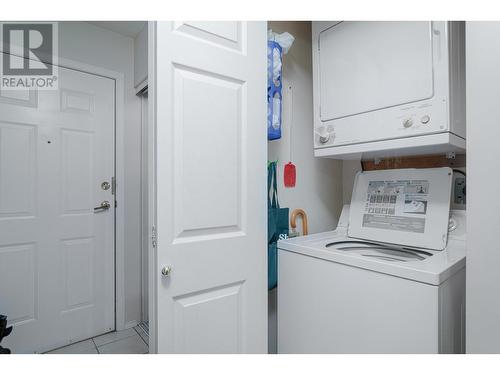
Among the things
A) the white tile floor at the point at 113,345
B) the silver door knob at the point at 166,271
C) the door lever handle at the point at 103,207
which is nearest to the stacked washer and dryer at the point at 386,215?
the silver door knob at the point at 166,271

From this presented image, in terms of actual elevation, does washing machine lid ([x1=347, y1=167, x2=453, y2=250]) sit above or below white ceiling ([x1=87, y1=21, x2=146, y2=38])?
below

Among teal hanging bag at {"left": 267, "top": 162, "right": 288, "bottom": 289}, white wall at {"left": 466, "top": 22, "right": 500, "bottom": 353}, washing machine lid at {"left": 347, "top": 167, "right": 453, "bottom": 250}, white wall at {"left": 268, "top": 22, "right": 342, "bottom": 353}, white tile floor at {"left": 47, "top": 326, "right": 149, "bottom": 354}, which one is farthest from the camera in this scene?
white tile floor at {"left": 47, "top": 326, "right": 149, "bottom": 354}

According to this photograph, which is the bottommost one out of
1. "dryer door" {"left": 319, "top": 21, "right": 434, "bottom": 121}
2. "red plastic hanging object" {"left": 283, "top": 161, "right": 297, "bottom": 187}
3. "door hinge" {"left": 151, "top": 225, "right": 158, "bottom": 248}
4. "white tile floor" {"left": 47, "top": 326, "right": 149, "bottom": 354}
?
"white tile floor" {"left": 47, "top": 326, "right": 149, "bottom": 354}

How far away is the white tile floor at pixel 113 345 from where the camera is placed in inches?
80.9

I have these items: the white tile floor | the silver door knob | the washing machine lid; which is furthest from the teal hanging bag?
the white tile floor

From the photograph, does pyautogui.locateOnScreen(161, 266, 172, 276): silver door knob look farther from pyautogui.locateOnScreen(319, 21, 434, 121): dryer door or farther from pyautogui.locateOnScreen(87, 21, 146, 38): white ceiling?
pyautogui.locateOnScreen(87, 21, 146, 38): white ceiling

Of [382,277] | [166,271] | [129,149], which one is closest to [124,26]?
[129,149]

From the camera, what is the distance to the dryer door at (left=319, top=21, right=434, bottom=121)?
1217mm

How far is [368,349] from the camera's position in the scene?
114cm

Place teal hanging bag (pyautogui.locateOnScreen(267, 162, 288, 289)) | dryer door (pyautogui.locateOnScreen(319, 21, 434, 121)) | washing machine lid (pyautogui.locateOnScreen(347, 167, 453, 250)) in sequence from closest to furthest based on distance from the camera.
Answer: dryer door (pyautogui.locateOnScreen(319, 21, 434, 121)) < washing machine lid (pyautogui.locateOnScreen(347, 167, 453, 250)) < teal hanging bag (pyautogui.locateOnScreen(267, 162, 288, 289))

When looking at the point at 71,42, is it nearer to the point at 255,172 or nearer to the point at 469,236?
the point at 255,172

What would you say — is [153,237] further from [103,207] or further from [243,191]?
[103,207]

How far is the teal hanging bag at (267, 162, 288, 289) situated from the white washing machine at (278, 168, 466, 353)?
0.05 m

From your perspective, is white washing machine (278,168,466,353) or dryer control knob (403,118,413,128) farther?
dryer control knob (403,118,413,128)
